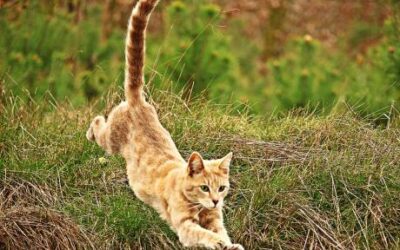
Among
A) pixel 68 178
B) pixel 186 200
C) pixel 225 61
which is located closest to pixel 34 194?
pixel 68 178

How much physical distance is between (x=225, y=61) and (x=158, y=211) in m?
4.00

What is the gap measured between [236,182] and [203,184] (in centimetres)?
136

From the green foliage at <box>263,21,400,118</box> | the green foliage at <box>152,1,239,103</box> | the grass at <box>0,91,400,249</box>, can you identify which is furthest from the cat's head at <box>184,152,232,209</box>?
the green foliage at <box>152,1,239,103</box>

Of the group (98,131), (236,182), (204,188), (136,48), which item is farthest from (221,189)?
(98,131)

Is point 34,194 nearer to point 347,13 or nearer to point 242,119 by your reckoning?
point 242,119

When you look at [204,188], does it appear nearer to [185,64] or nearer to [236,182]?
[236,182]

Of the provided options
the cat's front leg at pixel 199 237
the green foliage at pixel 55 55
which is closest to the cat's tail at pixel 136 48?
the cat's front leg at pixel 199 237

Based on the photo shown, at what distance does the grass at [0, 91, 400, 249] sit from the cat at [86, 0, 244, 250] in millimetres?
297

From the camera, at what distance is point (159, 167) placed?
17.7 ft

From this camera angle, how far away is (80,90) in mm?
9977

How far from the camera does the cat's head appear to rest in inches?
197

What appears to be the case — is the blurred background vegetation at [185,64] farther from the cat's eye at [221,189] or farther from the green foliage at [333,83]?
the cat's eye at [221,189]

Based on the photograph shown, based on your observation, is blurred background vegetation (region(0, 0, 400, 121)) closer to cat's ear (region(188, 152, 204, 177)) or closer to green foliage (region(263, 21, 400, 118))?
green foliage (region(263, 21, 400, 118))

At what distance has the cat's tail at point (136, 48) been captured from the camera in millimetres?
5570
